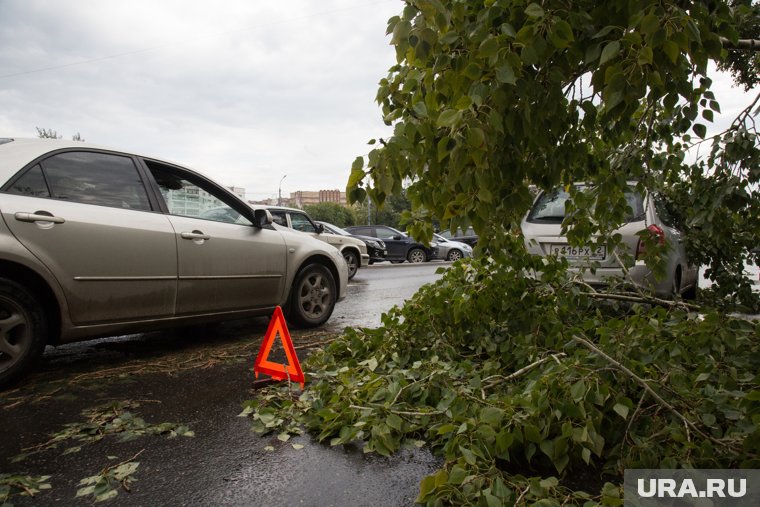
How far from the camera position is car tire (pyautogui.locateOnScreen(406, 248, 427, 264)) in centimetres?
2105

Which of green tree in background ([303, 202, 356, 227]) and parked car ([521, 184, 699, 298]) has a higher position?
green tree in background ([303, 202, 356, 227])

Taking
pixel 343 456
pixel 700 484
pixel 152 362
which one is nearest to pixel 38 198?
pixel 152 362

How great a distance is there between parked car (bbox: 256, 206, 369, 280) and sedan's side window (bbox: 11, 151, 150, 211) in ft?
23.3

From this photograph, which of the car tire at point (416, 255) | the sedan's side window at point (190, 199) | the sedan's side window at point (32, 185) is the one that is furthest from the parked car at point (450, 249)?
the sedan's side window at point (32, 185)

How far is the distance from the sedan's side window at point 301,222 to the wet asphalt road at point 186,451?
306 inches

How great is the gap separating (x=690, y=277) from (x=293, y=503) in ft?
22.6

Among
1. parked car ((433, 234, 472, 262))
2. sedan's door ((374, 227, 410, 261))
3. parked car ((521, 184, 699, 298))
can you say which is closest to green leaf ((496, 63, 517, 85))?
parked car ((521, 184, 699, 298))

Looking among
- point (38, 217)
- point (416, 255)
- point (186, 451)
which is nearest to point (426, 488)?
point (186, 451)

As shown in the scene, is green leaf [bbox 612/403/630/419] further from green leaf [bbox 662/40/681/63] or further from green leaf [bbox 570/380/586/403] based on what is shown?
green leaf [bbox 662/40/681/63]

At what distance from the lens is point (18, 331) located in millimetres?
3066

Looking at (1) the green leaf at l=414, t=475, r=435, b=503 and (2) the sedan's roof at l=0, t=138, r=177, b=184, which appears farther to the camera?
(2) the sedan's roof at l=0, t=138, r=177, b=184

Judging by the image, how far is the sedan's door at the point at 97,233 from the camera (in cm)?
314

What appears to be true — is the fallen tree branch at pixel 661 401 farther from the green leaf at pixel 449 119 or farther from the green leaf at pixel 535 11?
the green leaf at pixel 535 11

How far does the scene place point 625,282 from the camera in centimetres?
407
